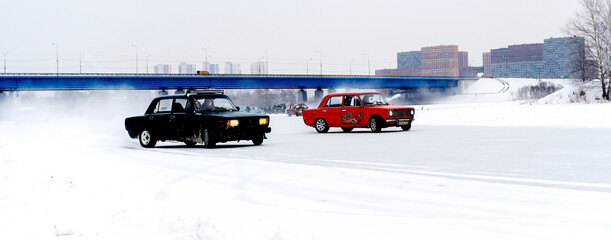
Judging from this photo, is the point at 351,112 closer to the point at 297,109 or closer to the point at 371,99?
the point at 371,99

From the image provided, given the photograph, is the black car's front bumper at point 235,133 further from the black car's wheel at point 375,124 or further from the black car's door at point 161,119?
the black car's wheel at point 375,124

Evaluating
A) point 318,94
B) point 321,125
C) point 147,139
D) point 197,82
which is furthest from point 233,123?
point 318,94

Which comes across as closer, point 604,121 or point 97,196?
point 97,196

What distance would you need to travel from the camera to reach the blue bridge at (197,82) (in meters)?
83.8

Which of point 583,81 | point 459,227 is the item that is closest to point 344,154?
point 459,227

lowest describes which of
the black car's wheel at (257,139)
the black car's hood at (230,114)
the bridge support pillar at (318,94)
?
the black car's wheel at (257,139)

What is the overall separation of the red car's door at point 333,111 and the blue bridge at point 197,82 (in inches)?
2678

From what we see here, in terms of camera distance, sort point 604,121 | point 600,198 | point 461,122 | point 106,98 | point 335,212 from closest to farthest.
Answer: point 335,212 < point 600,198 < point 604,121 < point 461,122 < point 106,98

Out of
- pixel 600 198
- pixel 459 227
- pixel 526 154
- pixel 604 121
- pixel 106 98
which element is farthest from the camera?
pixel 106 98

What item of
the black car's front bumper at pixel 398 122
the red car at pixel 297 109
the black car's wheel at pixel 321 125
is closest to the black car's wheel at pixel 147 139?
the black car's wheel at pixel 321 125

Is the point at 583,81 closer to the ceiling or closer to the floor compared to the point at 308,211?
closer to the ceiling

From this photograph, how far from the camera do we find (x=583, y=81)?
2276 inches

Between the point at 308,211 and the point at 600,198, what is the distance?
348 centimetres

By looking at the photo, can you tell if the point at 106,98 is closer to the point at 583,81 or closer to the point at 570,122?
the point at 583,81
